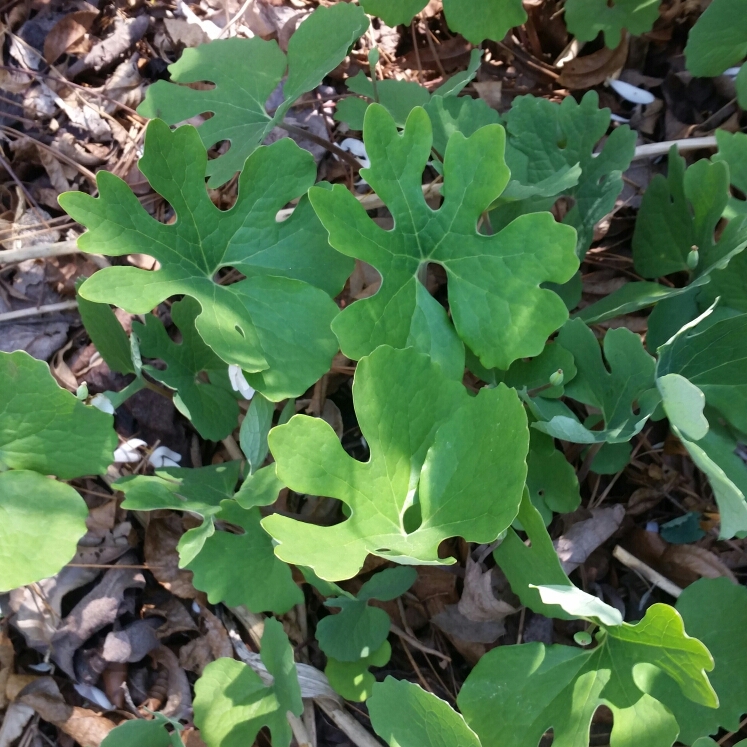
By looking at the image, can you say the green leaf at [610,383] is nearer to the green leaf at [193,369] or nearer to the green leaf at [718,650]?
the green leaf at [718,650]

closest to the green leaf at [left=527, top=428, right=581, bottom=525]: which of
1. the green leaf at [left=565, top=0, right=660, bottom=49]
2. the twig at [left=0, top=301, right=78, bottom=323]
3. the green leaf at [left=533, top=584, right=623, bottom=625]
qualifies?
the green leaf at [left=533, top=584, right=623, bottom=625]

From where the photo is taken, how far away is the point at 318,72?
1602 millimetres

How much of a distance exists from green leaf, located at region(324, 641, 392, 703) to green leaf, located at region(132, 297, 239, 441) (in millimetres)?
648

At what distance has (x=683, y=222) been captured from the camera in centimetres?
168

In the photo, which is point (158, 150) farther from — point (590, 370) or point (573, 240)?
point (590, 370)

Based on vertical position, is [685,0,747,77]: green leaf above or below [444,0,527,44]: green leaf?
below

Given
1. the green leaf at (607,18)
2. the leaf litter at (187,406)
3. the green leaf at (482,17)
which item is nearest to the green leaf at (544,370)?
the leaf litter at (187,406)

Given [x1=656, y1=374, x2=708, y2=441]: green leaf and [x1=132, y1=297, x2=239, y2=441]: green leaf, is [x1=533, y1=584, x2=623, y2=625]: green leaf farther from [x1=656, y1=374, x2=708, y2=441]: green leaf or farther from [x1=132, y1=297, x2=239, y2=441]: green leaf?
[x1=132, y1=297, x2=239, y2=441]: green leaf

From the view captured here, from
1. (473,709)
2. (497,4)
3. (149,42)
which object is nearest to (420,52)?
(497,4)

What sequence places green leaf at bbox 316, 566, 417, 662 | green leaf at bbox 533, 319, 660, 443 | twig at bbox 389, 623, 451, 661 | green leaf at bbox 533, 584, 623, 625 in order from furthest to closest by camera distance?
1. twig at bbox 389, 623, 451, 661
2. green leaf at bbox 316, 566, 417, 662
3. green leaf at bbox 533, 319, 660, 443
4. green leaf at bbox 533, 584, 623, 625

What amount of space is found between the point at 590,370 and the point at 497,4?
3.42 ft

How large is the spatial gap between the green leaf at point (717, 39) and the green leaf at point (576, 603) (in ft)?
4.95

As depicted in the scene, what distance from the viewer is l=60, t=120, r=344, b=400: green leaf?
1412 millimetres

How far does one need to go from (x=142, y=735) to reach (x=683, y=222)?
1.84 m
